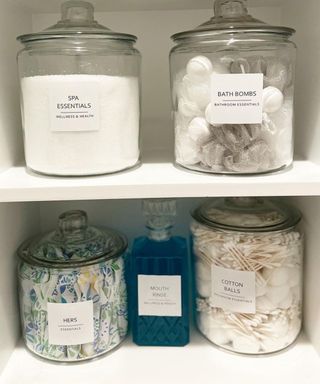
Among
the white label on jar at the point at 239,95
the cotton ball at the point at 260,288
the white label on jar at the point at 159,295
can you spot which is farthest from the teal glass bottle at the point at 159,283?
the white label on jar at the point at 239,95

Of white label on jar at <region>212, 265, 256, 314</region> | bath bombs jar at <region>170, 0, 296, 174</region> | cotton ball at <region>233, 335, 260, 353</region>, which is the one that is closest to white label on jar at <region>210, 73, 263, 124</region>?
bath bombs jar at <region>170, 0, 296, 174</region>

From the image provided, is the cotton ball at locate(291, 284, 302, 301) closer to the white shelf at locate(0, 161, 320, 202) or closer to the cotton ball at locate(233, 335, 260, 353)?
the cotton ball at locate(233, 335, 260, 353)

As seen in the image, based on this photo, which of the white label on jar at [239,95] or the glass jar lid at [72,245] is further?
the glass jar lid at [72,245]

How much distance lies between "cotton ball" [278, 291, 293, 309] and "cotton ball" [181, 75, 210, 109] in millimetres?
318

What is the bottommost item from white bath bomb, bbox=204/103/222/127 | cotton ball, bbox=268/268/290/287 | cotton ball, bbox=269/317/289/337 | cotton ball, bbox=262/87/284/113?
cotton ball, bbox=269/317/289/337

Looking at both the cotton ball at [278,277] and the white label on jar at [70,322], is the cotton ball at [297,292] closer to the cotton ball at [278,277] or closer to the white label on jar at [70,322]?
the cotton ball at [278,277]

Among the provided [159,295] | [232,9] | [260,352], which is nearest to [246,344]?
[260,352]

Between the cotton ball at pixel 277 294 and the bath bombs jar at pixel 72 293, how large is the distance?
0.23 meters

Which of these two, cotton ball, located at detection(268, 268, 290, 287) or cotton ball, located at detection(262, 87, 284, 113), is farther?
cotton ball, located at detection(268, 268, 290, 287)

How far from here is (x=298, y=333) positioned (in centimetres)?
78

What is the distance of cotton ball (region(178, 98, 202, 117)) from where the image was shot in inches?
24.8

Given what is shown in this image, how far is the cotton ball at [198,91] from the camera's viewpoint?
2.02 feet

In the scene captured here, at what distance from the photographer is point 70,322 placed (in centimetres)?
71

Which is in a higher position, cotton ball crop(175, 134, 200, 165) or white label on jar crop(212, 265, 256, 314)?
cotton ball crop(175, 134, 200, 165)
